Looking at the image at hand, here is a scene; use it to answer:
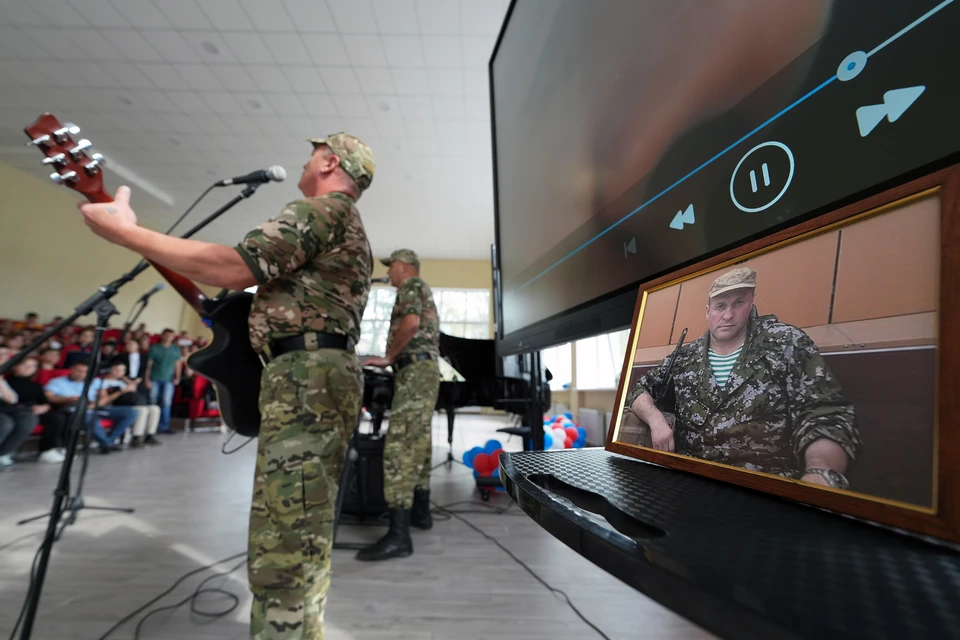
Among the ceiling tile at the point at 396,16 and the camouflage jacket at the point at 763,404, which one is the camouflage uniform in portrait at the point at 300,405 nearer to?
the camouflage jacket at the point at 763,404

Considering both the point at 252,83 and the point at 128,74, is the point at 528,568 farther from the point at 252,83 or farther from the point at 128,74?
the point at 128,74

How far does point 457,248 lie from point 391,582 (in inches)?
358

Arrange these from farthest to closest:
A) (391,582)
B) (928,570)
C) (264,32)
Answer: (264,32), (391,582), (928,570)

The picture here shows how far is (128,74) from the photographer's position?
4.64 metres

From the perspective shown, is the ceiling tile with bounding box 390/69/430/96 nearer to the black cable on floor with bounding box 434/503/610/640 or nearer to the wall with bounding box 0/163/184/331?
the black cable on floor with bounding box 434/503/610/640

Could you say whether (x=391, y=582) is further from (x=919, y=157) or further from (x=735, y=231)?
(x=919, y=157)

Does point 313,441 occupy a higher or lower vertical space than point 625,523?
lower

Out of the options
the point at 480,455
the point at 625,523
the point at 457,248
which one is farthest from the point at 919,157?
the point at 457,248

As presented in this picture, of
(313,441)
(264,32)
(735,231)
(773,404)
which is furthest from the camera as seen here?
(264,32)

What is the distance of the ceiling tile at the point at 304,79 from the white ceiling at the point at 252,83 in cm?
1

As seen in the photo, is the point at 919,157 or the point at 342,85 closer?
the point at 919,157

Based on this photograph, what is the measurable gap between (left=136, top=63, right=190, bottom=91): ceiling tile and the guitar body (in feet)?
15.7

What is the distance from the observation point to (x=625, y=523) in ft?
0.82

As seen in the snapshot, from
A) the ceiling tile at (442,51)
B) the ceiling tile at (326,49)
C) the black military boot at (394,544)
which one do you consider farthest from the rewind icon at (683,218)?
the ceiling tile at (326,49)
